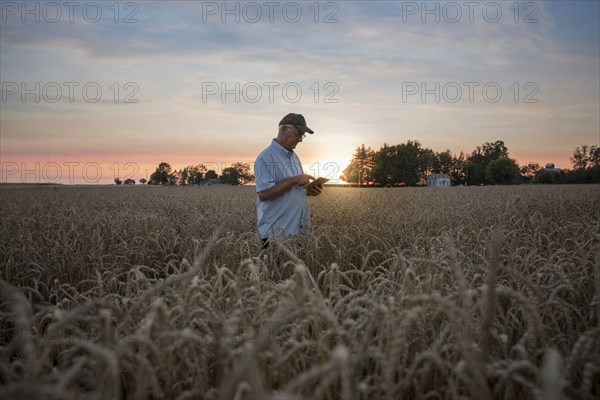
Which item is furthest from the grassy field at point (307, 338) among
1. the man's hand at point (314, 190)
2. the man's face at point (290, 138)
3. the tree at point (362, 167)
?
the tree at point (362, 167)

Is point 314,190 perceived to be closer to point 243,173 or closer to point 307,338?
point 307,338

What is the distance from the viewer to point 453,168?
15088 centimetres

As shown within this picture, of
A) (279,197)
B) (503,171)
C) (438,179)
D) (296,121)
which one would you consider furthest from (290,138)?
(438,179)

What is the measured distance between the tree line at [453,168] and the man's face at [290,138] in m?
77.4

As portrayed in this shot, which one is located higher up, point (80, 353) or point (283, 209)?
point (283, 209)

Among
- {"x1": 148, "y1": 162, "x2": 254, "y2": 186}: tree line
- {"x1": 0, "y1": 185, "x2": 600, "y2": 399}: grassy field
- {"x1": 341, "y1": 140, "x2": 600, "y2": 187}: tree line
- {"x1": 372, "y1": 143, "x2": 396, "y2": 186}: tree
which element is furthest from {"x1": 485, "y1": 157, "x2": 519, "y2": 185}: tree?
{"x1": 0, "y1": 185, "x2": 600, "y2": 399}: grassy field

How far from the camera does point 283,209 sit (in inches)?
244

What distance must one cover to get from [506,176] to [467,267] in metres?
131

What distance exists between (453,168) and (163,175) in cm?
9670

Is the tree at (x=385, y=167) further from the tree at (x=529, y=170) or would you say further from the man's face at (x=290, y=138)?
the man's face at (x=290, y=138)

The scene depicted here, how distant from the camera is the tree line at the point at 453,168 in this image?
348 ft

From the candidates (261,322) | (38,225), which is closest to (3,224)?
(38,225)

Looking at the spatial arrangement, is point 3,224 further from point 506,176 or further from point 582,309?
point 506,176

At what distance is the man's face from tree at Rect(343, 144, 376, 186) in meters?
96.4
